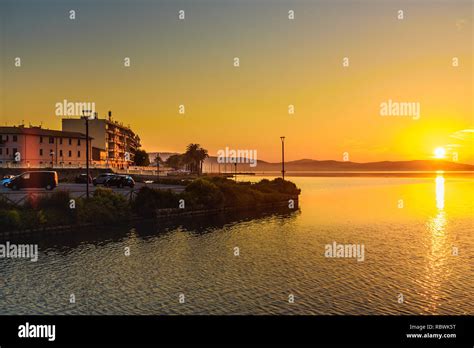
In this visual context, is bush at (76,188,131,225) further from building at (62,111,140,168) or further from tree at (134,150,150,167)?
tree at (134,150,150,167)

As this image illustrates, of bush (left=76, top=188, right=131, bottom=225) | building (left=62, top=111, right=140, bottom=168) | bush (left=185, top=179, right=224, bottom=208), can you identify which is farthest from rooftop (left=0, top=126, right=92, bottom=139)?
bush (left=76, top=188, right=131, bottom=225)

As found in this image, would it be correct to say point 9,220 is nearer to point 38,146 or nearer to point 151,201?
point 151,201

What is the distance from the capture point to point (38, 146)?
373 ft

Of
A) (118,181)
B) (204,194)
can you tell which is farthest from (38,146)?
(204,194)

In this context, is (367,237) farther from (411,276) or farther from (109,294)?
(109,294)

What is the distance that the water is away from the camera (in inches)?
789

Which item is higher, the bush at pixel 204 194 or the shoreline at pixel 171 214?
the bush at pixel 204 194

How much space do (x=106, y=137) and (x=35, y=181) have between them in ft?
314

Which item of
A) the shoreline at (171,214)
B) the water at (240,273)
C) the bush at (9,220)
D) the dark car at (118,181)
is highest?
the dark car at (118,181)

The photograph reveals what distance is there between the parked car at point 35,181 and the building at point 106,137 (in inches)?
2978

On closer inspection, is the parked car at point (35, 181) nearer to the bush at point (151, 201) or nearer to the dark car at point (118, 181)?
the dark car at point (118, 181)

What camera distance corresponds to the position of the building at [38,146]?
109 metres

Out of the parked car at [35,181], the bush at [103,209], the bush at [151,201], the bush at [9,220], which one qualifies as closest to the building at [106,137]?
the parked car at [35,181]
